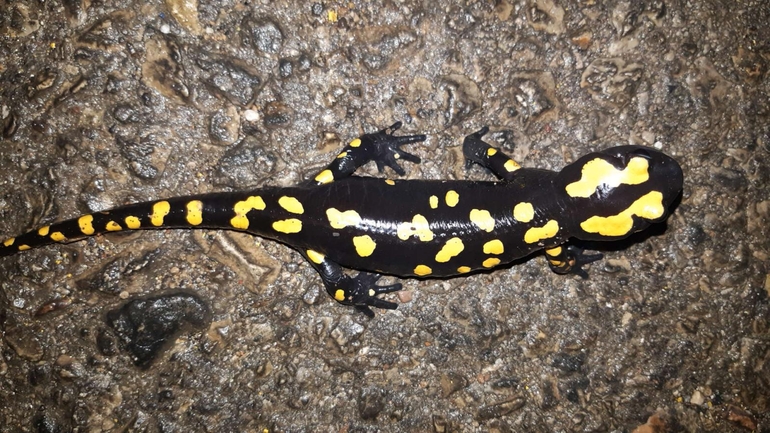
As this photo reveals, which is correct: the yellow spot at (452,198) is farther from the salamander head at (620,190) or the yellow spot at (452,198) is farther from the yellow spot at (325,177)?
the yellow spot at (325,177)

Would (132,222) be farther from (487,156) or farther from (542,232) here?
(542,232)

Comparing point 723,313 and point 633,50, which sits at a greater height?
point 633,50

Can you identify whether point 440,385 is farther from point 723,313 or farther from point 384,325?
point 723,313

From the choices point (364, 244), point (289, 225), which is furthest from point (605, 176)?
point (289, 225)

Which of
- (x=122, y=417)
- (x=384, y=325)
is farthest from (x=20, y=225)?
(x=384, y=325)

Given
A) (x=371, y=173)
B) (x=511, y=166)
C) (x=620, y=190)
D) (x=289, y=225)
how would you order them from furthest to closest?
(x=371, y=173), (x=511, y=166), (x=289, y=225), (x=620, y=190)

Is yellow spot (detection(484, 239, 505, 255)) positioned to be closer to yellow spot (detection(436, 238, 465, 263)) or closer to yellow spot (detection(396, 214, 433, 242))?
yellow spot (detection(436, 238, 465, 263))
